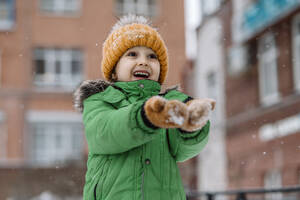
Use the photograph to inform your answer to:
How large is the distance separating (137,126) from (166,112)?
162 mm

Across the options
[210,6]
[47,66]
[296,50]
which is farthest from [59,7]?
[296,50]

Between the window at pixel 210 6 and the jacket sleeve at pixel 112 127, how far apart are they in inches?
632

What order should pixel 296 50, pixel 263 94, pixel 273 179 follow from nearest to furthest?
pixel 296 50 → pixel 273 179 → pixel 263 94

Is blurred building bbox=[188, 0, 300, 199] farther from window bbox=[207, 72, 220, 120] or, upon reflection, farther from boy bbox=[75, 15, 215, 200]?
boy bbox=[75, 15, 215, 200]

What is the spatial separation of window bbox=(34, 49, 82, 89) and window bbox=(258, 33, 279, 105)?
26.9 feet

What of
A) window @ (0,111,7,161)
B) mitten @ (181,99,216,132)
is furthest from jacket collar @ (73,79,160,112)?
window @ (0,111,7,161)

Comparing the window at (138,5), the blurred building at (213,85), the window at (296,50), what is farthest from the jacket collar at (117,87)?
the window at (138,5)

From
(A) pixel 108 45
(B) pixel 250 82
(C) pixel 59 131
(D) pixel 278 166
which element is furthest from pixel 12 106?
(A) pixel 108 45

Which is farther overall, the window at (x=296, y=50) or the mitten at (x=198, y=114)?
the window at (x=296, y=50)

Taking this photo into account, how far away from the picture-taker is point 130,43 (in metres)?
2.67

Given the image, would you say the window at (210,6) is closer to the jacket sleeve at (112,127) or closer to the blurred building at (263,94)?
the blurred building at (263,94)

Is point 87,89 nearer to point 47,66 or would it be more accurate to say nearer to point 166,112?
point 166,112

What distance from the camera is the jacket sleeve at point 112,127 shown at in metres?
2.16

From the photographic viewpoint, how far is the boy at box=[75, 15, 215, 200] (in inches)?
84.1
